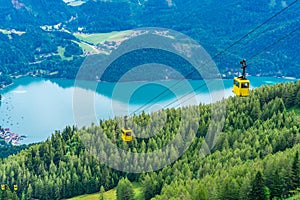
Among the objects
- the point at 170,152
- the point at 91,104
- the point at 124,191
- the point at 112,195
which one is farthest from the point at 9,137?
the point at 124,191

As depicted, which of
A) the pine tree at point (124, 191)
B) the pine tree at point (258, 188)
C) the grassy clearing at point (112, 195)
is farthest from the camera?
the grassy clearing at point (112, 195)

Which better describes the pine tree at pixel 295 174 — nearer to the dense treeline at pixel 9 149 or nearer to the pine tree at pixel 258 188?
the pine tree at pixel 258 188

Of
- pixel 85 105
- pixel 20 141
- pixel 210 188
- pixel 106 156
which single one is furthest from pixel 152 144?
pixel 85 105

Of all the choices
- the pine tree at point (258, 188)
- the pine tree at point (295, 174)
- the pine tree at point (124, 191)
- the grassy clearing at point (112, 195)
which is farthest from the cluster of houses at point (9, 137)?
the pine tree at point (295, 174)

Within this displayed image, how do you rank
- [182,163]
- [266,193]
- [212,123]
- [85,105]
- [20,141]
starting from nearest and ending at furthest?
[266,193] < [182,163] < [212,123] < [20,141] < [85,105]

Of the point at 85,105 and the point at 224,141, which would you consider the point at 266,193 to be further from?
the point at 85,105

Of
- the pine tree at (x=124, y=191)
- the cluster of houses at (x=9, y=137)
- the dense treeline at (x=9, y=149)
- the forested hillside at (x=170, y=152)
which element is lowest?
the pine tree at (x=124, y=191)

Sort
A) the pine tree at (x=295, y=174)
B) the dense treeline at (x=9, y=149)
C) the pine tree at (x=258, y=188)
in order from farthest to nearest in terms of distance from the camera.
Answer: the dense treeline at (x=9, y=149), the pine tree at (x=295, y=174), the pine tree at (x=258, y=188)

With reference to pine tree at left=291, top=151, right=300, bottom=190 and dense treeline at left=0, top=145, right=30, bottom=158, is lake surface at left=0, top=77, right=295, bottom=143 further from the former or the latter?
pine tree at left=291, top=151, right=300, bottom=190
